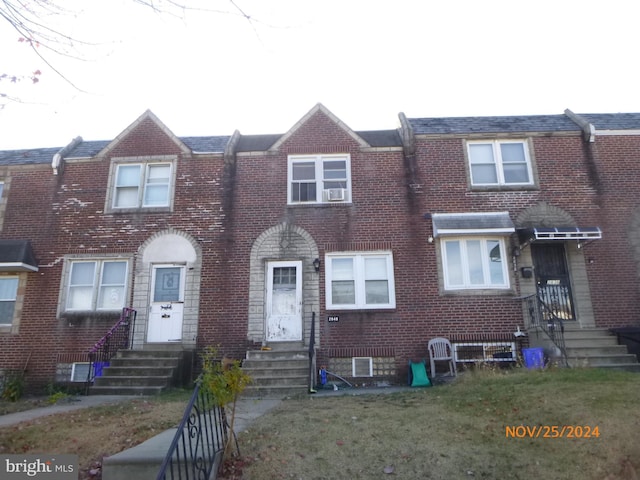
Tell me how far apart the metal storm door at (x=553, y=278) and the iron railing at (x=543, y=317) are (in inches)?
8.8

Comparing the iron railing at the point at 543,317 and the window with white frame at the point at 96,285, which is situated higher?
the window with white frame at the point at 96,285

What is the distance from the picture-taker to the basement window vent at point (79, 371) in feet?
40.3

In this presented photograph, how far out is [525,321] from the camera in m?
12.2

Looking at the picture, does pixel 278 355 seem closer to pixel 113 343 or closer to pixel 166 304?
pixel 166 304

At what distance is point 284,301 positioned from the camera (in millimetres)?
12719

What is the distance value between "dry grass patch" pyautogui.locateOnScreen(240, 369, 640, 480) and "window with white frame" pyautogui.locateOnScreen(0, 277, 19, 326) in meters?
9.62

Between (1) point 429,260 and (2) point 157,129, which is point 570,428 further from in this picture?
(2) point 157,129

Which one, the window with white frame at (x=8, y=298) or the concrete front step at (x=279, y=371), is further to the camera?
the window with white frame at (x=8, y=298)

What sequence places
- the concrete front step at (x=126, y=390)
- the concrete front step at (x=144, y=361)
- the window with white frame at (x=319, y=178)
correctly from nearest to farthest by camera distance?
the concrete front step at (x=126, y=390), the concrete front step at (x=144, y=361), the window with white frame at (x=319, y=178)

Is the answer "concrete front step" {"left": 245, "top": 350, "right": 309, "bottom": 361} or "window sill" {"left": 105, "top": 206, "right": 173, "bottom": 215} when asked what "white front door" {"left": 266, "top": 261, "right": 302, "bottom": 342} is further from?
"window sill" {"left": 105, "top": 206, "right": 173, "bottom": 215}

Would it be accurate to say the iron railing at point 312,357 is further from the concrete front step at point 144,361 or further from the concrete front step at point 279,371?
the concrete front step at point 144,361

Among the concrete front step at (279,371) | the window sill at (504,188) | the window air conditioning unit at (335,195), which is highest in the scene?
the window sill at (504,188)

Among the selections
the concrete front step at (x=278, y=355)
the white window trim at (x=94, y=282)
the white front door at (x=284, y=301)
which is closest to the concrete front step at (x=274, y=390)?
the concrete front step at (x=278, y=355)

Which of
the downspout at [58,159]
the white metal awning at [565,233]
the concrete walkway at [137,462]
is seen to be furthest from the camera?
the downspout at [58,159]
